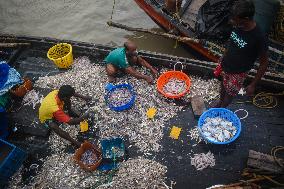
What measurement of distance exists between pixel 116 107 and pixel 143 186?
1941 mm

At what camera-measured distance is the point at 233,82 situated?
589 centimetres

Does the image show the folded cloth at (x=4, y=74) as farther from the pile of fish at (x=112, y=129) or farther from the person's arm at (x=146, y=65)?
the person's arm at (x=146, y=65)

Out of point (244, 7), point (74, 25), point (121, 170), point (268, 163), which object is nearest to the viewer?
A: point (244, 7)

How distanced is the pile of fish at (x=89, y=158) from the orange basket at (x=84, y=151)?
0.15ft

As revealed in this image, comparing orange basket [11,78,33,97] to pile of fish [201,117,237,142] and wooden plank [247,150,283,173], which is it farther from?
wooden plank [247,150,283,173]

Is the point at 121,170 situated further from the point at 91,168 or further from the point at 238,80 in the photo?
the point at 238,80

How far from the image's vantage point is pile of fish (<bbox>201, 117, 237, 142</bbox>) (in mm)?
6137

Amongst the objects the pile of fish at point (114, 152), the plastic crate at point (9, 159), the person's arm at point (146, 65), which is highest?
the person's arm at point (146, 65)

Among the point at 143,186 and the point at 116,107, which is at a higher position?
the point at 116,107

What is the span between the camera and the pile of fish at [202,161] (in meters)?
6.00

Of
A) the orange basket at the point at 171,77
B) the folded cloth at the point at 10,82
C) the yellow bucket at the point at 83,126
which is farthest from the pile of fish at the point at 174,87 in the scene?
the folded cloth at the point at 10,82

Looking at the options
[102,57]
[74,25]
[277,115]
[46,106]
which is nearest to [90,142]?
[46,106]

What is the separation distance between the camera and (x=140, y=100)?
7223 mm

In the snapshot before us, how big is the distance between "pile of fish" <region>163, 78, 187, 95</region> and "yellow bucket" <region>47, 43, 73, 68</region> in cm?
269
